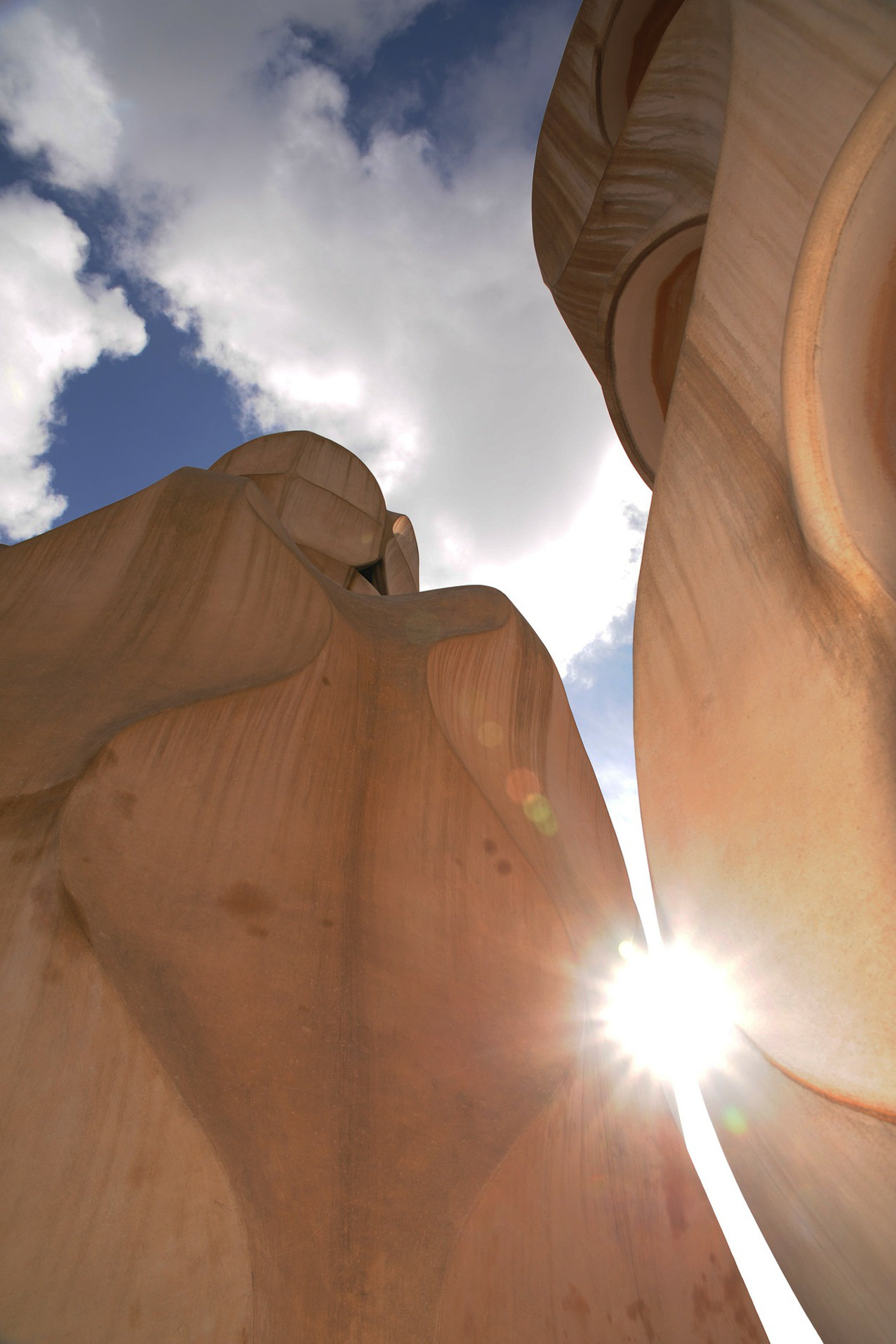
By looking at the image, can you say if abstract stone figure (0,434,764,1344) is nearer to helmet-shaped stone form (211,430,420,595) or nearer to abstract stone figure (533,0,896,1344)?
abstract stone figure (533,0,896,1344)

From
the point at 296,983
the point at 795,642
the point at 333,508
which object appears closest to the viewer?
→ the point at 795,642

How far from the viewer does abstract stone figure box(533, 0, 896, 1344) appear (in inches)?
71.3

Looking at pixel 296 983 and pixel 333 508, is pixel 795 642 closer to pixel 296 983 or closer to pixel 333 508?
pixel 296 983

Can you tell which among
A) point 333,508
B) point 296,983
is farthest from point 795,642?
point 333,508

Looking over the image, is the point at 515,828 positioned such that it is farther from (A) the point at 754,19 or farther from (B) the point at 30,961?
(A) the point at 754,19

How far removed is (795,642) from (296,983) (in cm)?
193

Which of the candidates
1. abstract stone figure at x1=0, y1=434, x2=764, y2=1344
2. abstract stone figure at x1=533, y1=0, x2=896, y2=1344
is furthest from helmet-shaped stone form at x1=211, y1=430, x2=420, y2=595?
abstract stone figure at x1=533, y1=0, x2=896, y2=1344

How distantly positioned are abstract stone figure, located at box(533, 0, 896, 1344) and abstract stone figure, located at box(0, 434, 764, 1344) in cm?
63

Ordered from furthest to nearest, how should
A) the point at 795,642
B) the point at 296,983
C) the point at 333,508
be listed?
A: 1. the point at 333,508
2. the point at 296,983
3. the point at 795,642

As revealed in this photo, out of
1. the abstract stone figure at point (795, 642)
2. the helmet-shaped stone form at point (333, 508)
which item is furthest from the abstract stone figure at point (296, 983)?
the helmet-shaped stone form at point (333, 508)

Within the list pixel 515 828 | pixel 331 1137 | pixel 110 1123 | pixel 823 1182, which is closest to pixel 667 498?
pixel 515 828

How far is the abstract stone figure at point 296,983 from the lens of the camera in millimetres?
1952

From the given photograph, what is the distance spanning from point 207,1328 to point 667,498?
9.15 feet

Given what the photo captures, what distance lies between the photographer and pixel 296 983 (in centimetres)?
260
